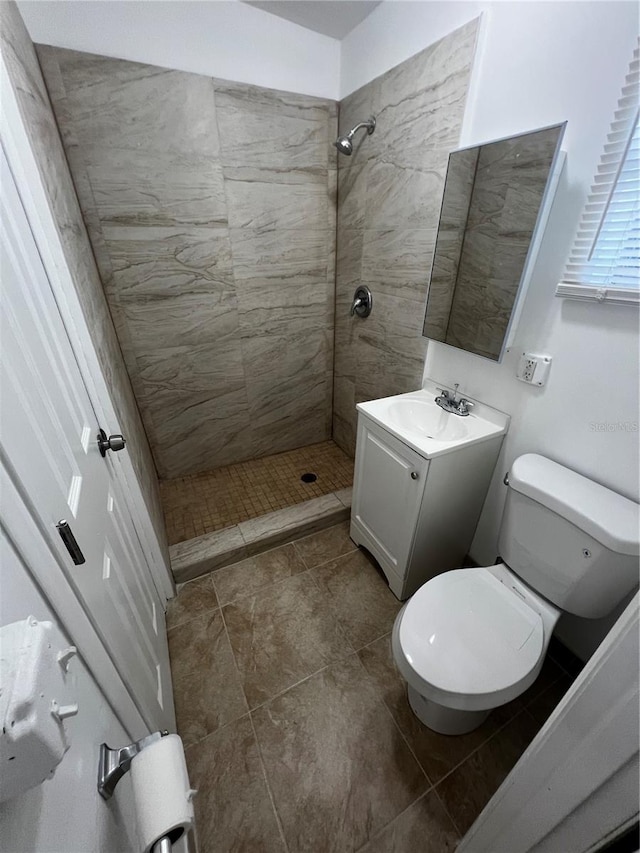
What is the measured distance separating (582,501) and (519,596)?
1.26 ft

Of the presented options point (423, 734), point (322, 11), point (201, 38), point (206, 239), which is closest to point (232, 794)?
point (423, 734)

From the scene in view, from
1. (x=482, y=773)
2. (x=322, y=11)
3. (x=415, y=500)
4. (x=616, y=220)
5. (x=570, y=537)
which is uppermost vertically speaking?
(x=322, y=11)

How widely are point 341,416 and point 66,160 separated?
194 centimetres

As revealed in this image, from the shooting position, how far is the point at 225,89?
61.9 inches

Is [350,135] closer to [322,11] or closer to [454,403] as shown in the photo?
[322,11]

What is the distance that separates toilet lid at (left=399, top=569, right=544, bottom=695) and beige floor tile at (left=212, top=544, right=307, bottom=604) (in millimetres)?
777

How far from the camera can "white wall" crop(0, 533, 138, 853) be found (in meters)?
0.35

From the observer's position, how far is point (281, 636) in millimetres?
1438

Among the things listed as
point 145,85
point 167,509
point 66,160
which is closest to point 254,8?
point 145,85

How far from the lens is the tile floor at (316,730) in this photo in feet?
3.23

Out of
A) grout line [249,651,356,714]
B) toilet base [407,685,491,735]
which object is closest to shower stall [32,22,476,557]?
grout line [249,651,356,714]

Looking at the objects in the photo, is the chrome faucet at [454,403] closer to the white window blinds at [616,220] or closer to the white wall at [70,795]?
the white window blinds at [616,220]

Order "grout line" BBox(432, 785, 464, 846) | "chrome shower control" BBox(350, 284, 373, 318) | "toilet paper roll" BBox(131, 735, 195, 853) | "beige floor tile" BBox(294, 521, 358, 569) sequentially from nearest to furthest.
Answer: "toilet paper roll" BBox(131, 735, 195, 853) < "grout line" BBox(432, 785, 464, 846) < "beige floor tile" BBox(294, 521, 358, 569) < "chrome shower control" BBox(350, 284, 373, 318)

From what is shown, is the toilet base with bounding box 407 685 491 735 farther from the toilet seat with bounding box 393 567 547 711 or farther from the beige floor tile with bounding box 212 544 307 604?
the beige floor tile with bounding box 212 544 307 604
